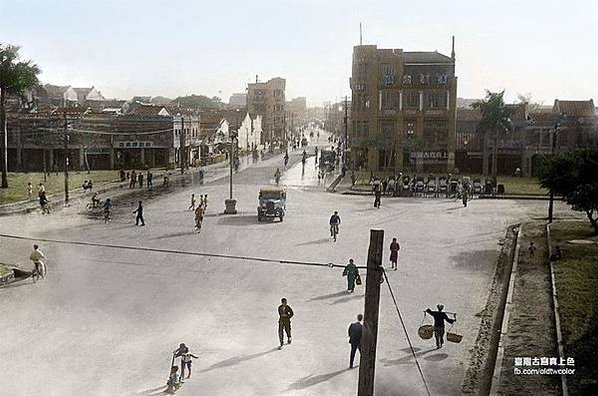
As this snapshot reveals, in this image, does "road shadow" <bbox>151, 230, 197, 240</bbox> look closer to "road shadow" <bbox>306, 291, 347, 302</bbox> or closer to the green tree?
"road shadow" <bbox>306, 291, 347, 302</bbox>

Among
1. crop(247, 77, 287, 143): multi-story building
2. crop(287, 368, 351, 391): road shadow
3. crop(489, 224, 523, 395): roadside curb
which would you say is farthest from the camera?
crop(247, 77, 287, 143): multi-story building

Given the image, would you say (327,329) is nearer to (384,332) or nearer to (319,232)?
(384,332)

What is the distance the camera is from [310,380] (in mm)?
13328

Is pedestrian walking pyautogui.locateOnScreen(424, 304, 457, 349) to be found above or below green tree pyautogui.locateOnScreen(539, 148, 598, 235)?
below

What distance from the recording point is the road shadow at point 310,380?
13.0 metres

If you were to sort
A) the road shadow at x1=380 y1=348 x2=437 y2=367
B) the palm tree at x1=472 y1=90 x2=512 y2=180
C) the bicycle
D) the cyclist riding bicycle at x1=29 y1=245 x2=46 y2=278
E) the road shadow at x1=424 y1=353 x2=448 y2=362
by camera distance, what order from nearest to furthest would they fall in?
1. the road shadow at x1=380 y1=348 x2=437 y2=367
2. the road shadow at x1=424 y1=353 x2=448 y2=362
3. the cyclist riding bicycle at x1=29 y1=245 x2=46 y2=278
4. the bicycle
5. the palm tree at x1=472 y1=90 x2=512 y2=180

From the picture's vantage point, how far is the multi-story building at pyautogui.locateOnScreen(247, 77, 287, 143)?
126062 millimetres

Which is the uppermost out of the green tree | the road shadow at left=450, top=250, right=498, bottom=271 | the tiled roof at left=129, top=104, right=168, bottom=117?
the tiled roof at left=129, top=104, right=168, bottom=117

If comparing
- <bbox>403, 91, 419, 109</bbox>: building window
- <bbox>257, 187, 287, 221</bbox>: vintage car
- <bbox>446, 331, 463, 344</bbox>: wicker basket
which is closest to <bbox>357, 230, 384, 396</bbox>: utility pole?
<bbox>446, 331, 463, 344</bbox>: wicker basket

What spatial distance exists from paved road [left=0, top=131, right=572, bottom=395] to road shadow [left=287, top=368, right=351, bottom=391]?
22 millimetres

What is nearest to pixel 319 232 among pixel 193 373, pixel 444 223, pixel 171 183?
pixel 444 223

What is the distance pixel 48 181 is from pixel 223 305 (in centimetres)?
3627

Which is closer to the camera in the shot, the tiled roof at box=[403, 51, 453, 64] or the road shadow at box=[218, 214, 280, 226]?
the road shadow at box=[218, 214, 280, 226]

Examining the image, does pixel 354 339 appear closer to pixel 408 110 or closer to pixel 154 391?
pixel 154 391
